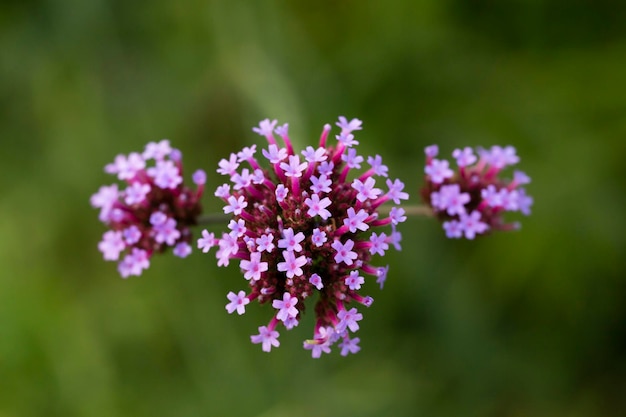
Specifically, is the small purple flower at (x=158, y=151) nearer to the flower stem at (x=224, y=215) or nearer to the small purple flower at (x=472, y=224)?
the flower stem at (x=224, y=215)

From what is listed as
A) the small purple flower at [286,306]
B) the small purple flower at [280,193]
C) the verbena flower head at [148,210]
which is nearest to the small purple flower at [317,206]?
the small purple flower at [280,193]

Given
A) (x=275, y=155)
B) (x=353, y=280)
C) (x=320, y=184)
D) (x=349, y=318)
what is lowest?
(x=349, y=318)

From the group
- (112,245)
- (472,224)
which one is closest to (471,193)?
(472,224)

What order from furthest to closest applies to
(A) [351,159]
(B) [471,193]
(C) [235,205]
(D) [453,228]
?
(B) [471,193] → (D) [453,228] → (A) [351,159] → (C) [235,205]

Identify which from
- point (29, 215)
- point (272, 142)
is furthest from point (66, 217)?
point (272, 142)

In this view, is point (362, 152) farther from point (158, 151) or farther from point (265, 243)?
point (265, 243)
